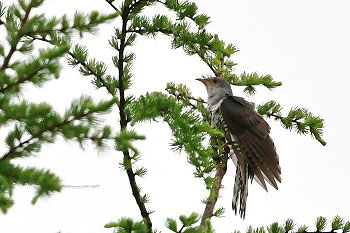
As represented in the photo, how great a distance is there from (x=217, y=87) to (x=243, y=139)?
0.88m

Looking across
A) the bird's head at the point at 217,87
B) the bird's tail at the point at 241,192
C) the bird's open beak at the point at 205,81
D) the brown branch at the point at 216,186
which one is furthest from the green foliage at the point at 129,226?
the bird's open beak at the point at 205,81

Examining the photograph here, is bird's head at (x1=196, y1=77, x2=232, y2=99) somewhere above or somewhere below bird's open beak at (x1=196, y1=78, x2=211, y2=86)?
below

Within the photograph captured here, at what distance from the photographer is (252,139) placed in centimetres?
782

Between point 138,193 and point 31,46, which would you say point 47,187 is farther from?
point 138,193

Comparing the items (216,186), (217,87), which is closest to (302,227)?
(216,186)

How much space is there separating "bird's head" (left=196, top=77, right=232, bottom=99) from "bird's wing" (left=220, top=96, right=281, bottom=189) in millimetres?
93

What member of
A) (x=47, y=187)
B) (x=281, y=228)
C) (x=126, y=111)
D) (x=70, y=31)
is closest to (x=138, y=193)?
(x=126, y=111)

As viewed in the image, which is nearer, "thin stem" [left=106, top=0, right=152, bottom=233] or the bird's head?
"thin stem" [left=106, top=0, right=152, bottom=233]

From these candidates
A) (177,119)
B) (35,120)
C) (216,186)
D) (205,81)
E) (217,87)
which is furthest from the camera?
(205,81)

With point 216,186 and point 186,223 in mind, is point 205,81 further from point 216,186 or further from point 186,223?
point 186,223

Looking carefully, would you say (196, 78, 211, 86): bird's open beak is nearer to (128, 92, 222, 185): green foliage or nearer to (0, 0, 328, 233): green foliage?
(0, 0, 328, 233): green foliage

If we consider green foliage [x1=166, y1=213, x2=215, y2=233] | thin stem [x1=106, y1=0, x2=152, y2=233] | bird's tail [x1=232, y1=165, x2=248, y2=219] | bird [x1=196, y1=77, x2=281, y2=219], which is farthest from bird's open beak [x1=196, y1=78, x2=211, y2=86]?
green foliage [x1=166, y1=213, x2=215, y2=233]

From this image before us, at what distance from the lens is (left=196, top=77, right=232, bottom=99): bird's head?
831cm

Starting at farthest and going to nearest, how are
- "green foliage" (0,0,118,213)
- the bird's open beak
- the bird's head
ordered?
the bird's open beak < the bird's head < "green foliage" (0,0,118,213)
